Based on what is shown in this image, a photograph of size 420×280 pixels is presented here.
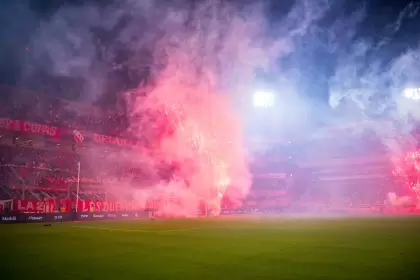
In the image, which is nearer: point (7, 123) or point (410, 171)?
point (7, 123)

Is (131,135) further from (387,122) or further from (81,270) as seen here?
(387,122)

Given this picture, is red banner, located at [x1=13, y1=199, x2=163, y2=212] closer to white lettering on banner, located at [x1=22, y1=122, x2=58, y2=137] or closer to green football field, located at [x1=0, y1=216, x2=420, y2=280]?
white lettering on banner, located at [x1=22, y1=122, x2=58, y2=137]

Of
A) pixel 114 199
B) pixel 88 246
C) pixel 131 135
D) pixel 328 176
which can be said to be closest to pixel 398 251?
pixel 88 246

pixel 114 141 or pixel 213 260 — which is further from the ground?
pixel 114 141

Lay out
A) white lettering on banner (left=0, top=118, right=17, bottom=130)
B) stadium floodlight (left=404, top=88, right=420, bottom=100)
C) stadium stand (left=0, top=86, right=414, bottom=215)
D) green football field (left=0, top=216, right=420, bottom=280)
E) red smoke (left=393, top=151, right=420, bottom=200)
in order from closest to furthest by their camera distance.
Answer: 1. green football field (left=0, top=216, right=420, bottom=280)
2. white lettering on banner (left=0, top=118, right=17, bottom=130)
3. stadium stand (left=0, top=86, right=414, bottom=215)
4. stadium floodlight (left=404, top=88, right=420, bottom=100)
5. red smoke (left=393, top=151, right=420, bottom=200)

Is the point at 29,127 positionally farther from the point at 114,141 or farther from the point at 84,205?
the point at 114,141

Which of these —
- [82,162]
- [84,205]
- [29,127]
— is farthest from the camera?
[82,162]

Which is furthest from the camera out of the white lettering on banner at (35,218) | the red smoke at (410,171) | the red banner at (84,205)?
the red smoke at (410,171)

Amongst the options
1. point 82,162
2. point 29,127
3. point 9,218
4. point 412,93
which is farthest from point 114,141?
point 412,93

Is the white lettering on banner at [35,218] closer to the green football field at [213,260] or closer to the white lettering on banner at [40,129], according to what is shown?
the white lettering on banner at [40,129]

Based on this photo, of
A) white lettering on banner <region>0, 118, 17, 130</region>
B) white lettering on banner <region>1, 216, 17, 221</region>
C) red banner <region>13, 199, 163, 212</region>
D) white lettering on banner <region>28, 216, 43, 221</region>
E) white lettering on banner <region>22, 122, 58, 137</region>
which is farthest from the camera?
white lettering on banner <region>22, 122, 58, 137</region>

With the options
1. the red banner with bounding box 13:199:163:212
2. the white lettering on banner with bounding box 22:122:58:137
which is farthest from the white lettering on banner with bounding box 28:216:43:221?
the white lettering on banner with bounding box 22:122:58:137

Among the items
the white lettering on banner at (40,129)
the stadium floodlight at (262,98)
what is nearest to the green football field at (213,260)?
the white lettering on banner at (40,129)

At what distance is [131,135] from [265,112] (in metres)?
41.7
